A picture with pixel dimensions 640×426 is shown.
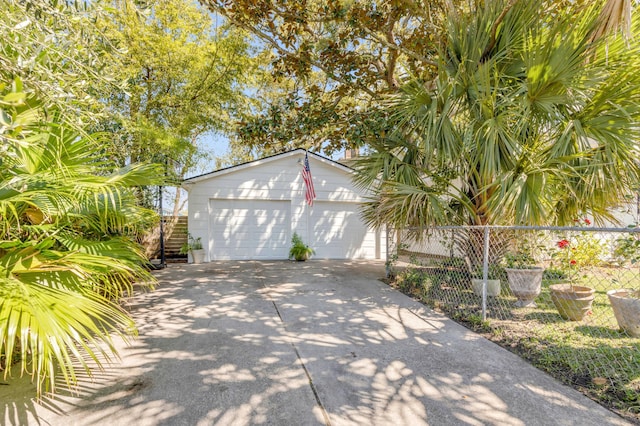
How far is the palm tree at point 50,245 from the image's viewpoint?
5.18ft

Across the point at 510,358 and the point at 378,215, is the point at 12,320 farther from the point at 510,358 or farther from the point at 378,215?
the point at 378,215

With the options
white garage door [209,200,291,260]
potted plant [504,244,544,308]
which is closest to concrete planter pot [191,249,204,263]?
white garage door [209,200,291,260]

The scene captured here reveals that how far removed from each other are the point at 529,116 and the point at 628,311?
2.60 meters

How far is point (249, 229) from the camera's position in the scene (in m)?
9.25

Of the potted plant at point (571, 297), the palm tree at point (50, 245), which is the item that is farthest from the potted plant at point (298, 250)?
the potted plant at point (571, 297)

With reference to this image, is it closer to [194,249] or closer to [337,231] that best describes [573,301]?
[337,231]

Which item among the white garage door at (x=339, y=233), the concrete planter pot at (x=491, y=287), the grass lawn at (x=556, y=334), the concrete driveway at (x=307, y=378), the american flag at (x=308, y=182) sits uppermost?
the american flag at (x=308, y=182)

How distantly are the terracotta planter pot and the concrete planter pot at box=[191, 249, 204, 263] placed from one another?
7.98m

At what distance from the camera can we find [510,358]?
116 inches

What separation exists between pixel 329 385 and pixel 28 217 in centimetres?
300

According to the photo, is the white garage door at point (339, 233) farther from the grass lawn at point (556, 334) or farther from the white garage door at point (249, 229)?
the grass lawn at point (556, 334)

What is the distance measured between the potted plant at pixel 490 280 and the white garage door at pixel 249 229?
19.0 feet

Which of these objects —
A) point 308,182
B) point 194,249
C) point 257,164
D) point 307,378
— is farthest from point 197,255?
point 307,378

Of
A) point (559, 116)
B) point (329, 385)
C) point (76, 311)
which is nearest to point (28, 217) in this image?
point (76, 311)
